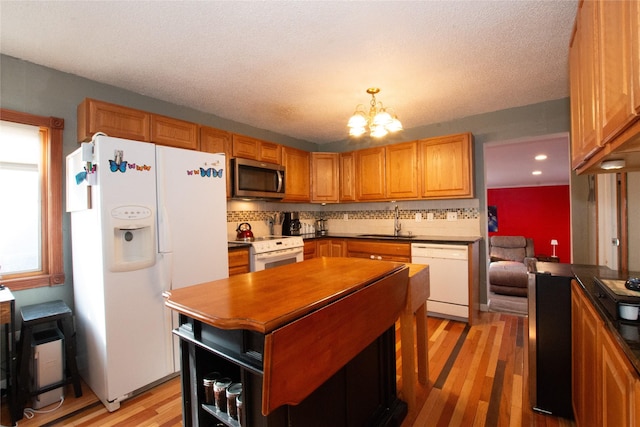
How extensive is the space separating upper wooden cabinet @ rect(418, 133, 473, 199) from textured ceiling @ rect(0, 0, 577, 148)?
0.53m

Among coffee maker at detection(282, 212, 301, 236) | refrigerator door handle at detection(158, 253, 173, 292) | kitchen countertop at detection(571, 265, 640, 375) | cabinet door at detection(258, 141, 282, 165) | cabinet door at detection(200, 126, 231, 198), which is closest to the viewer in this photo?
kitchen countertop at detection(571, 265, 640, 375)

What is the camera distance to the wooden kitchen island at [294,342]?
925mm

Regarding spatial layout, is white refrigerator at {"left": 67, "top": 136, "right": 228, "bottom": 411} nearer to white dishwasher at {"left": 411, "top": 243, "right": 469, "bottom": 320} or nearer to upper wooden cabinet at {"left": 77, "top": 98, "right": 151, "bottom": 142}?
upper wooden cabinet at {"left": 77, "top": 98, "right": 151, "bottom": 142}

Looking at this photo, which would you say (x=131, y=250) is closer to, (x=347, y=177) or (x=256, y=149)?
(x=256, y=149)

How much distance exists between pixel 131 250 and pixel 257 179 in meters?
1.74

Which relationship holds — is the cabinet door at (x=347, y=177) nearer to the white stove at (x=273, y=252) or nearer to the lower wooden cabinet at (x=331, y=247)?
the lower wooden cabinet at (x=331, y=247)

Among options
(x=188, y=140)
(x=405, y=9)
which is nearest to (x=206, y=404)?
(x=405, y=9)

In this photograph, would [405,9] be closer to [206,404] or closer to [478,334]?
[206,404]

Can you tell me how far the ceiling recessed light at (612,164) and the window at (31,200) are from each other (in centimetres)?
356

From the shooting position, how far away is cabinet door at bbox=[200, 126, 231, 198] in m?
3.17

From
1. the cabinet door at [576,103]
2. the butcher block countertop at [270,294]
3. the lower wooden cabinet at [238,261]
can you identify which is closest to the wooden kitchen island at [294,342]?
the butcher block countertop at [270,294]

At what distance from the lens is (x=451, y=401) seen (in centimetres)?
197

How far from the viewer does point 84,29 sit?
192 centimetres

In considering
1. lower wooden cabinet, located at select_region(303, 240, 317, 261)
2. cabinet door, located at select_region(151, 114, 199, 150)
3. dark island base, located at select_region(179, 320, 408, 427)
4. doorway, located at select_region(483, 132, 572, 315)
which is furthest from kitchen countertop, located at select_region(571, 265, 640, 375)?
doorway, located at select_region(483, 132, 572, 315)
